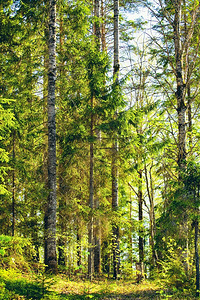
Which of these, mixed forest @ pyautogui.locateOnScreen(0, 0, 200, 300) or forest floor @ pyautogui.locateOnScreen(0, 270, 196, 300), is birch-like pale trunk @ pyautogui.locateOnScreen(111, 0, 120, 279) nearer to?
mixed forest @ pyautogui.locateOnScreen(0, 0, 200, 300)

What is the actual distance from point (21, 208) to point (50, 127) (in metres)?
2.81

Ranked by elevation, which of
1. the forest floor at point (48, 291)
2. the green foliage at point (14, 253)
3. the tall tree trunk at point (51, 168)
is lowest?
the forest floor at point (48, 291)

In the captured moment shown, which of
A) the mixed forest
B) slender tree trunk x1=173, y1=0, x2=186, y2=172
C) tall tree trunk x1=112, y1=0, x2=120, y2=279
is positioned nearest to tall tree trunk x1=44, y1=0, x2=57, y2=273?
the mixed forest

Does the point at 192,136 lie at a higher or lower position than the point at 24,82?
lower

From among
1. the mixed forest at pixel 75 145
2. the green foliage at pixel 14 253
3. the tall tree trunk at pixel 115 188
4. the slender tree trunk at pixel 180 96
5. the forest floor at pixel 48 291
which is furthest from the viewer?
the tall tree trunk at pixel 115 188

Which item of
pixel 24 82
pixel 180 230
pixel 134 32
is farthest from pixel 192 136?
pixel 24 82

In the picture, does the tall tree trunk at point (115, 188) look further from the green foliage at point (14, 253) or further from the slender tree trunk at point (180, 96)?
the green foliage at point (14, 253)

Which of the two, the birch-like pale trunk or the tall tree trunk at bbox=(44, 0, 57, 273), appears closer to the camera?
→ the tall tree trunk at bbox=(44, 0, 57, 273)

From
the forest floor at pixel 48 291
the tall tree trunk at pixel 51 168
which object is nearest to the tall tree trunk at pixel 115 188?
the forest floor at pixel 48 291

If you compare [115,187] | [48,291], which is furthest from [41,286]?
[115,187]

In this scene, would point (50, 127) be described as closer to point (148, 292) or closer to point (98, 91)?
point (98, 91)

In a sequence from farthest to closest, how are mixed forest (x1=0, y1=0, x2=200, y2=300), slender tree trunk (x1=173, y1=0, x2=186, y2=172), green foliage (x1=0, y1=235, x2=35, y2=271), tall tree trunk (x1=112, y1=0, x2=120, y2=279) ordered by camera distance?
1. tall tree trunk (x1=112, y1=0, x2=120, y2=279)
2. slender tree trunk (x1=173, y1=0, x2=186, y2=172)
3. mixed forest (x1=0, y1=0, x2=200, y2=300)
4. green foliage (x1=0, y1=235, x2=35, y2=271)

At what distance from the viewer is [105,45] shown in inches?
664

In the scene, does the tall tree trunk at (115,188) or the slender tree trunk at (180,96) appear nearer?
the slender tree trunk at (180,96)
